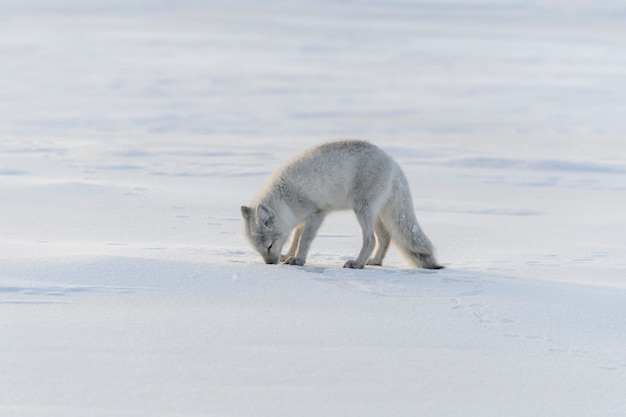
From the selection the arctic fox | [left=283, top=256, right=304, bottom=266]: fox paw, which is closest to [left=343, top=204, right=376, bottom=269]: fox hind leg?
the arctic fox

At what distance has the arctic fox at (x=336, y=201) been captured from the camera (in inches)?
241

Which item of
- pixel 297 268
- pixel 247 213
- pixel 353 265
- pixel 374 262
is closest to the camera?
pixel 297 268

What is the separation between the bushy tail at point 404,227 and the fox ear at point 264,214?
0.77m

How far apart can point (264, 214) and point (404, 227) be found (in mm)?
942

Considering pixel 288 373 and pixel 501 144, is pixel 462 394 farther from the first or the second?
pixel 501 144

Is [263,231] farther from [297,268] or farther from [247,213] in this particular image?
[297,268]

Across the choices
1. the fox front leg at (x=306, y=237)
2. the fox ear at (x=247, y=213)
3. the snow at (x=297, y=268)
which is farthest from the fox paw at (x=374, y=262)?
the fox ear at (x=247, y=213)

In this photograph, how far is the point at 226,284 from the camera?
512 centimetres

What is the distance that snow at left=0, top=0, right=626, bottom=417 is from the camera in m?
3.78

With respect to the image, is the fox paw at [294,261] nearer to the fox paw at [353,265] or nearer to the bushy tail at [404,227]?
the fox paw at [353,265]

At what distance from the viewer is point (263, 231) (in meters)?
6.13

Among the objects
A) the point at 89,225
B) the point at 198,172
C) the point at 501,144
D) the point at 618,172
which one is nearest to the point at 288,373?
the point at 89,225

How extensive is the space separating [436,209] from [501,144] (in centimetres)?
517

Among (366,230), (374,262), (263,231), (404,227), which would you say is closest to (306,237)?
(263,231)
